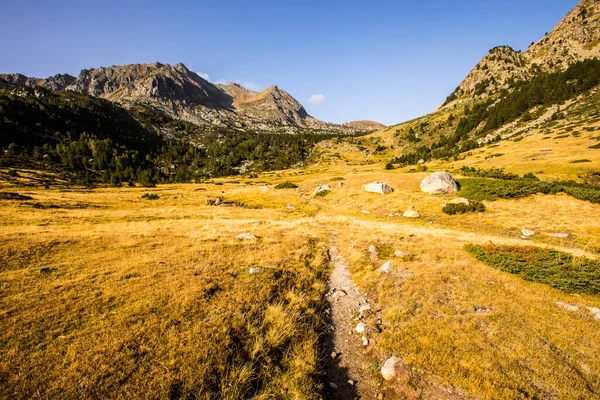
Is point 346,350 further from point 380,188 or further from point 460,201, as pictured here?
point 380,188

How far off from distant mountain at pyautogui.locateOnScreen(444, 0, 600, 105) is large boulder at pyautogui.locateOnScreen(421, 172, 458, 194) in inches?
6121

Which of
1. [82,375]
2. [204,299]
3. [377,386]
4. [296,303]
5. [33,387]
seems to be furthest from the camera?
[296,303]

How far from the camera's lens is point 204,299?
9852 millimetres

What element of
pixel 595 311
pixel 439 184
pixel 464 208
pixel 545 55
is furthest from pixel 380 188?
pixel 545 55

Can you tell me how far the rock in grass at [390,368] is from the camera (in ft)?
25.4

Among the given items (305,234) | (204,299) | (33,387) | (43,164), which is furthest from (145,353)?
(43,164)

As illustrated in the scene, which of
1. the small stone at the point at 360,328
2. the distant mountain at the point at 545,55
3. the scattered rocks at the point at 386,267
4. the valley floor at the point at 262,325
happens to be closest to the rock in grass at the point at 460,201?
the valley floor at the point at 262,325

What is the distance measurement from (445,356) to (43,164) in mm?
204028

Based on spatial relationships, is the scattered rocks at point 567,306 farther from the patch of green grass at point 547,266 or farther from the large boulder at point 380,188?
the large boulder at point 380,188

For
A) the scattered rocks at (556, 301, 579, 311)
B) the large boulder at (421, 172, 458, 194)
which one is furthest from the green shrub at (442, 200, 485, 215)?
the scattered rocks at (556, 301, 579, 311)

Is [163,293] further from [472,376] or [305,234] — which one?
[305,234]

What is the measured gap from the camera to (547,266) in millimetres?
14039

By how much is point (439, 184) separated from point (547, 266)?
96.2 feet

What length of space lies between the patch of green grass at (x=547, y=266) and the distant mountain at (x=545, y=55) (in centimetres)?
18220
